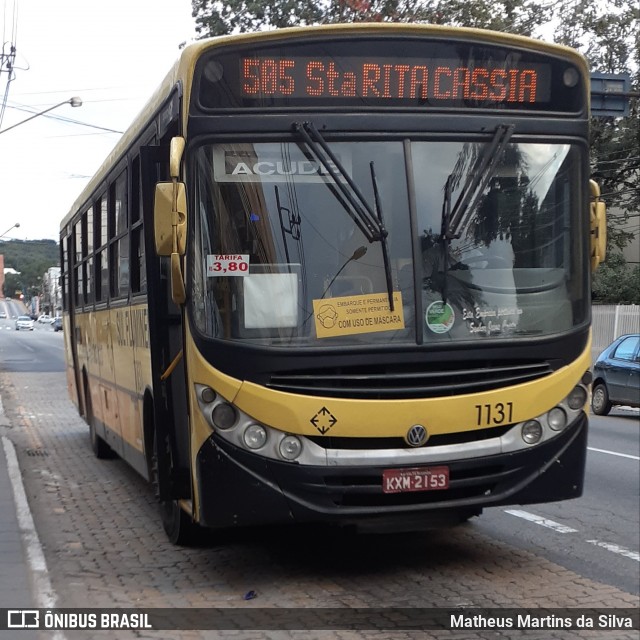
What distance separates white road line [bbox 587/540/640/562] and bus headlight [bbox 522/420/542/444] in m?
1.89

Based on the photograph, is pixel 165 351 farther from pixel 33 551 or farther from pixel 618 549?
pixel 618 549

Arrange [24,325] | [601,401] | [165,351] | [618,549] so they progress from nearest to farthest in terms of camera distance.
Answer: [165,351]
[618,549]
[601,401]
[24,325]

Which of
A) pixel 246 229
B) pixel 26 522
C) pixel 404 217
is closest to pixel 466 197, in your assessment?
pixel 404 217

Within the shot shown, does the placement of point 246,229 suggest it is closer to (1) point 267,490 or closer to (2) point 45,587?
(1) point 267,490

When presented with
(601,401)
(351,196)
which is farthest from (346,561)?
(601,401)

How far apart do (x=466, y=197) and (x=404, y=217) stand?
16.7 inches

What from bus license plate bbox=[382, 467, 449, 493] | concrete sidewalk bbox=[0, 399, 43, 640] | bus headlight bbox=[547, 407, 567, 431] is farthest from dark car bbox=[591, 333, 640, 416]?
bus license plate bbox=[382, 467, 449, 493]

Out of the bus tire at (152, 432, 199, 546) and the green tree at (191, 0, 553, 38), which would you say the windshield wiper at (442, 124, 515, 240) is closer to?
the bus tire at (152, 432, 199, 546)

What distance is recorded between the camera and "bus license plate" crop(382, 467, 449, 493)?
6191mm

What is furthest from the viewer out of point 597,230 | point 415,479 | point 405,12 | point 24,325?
point 24,325

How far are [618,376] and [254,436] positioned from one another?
1518 centimetres

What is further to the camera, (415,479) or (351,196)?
(351,196)

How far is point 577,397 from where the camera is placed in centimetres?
666

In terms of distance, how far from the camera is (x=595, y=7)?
100 ft
